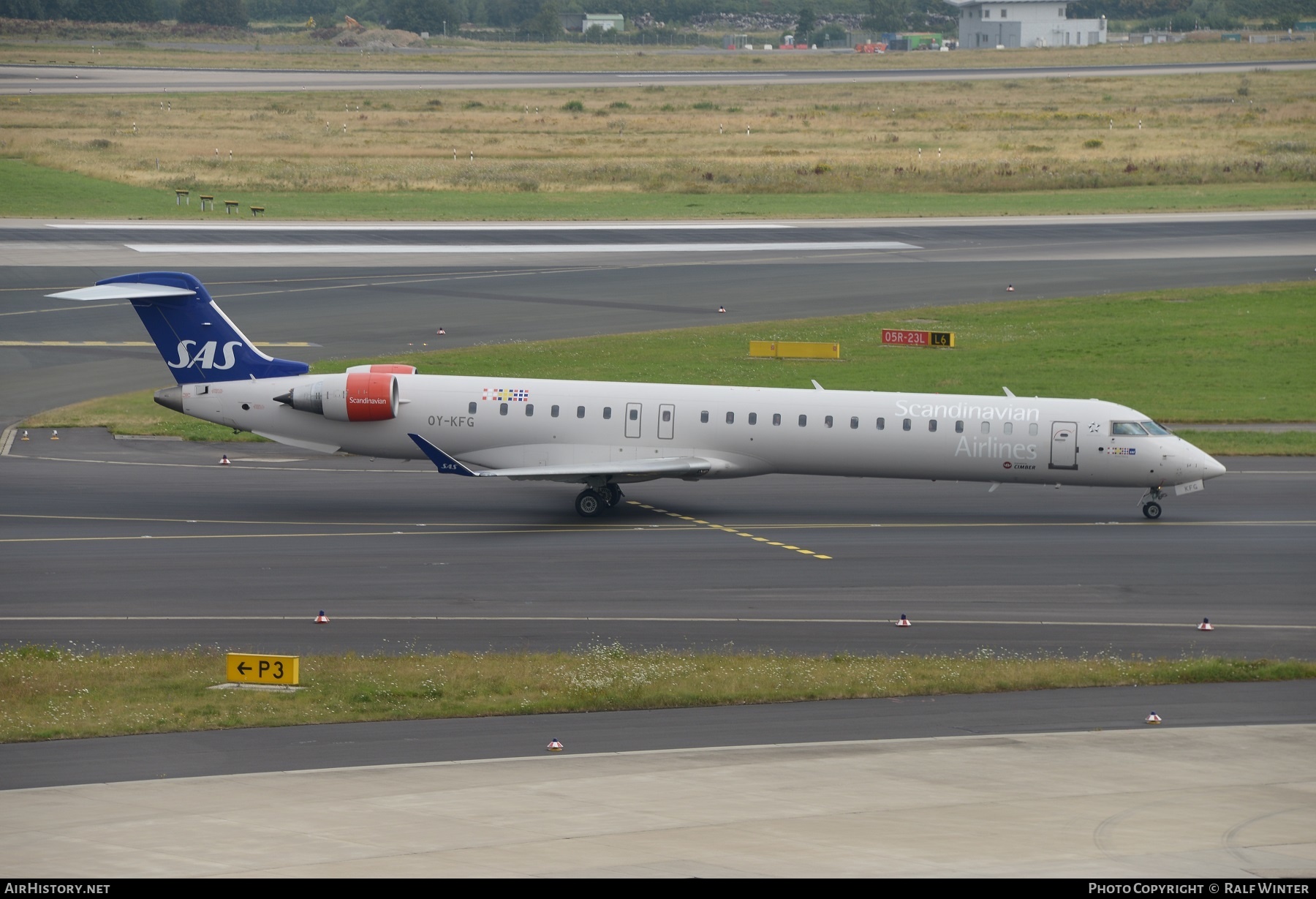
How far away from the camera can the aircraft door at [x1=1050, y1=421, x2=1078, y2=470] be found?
37.3 meters

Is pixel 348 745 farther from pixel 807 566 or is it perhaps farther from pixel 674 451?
pixel 674 451

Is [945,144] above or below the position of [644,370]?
above

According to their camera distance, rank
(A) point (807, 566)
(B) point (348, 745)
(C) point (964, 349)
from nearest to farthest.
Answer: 1. (B) point (348, 745)
2. (A) point (807, 566)
3. (C) point (964, 349)

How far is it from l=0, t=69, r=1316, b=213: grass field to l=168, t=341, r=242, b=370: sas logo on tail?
50234mm

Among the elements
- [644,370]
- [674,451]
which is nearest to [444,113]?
[644,370]

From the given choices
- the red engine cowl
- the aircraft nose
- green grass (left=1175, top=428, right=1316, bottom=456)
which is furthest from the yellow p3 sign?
green grass (left=1175, top=428, right=1316, bottom=456)

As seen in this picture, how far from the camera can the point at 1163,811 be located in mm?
19625

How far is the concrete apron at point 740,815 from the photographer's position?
690 inches

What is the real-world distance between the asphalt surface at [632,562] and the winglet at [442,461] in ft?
4.76

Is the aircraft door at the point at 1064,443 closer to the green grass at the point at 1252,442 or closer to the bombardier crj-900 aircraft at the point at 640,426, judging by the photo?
the bombardier crj-900 aircraft at the point at 640,426

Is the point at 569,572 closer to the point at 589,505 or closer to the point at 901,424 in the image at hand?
the point at 589,505

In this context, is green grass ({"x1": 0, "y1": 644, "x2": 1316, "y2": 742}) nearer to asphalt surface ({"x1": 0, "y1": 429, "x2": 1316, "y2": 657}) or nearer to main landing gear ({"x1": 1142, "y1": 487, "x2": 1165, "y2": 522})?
asphalt surface ({"x1": 0, "y1": 429, "x2": 1316, "y2": 657})

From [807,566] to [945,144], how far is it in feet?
295

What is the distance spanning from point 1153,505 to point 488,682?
65.2 feet
